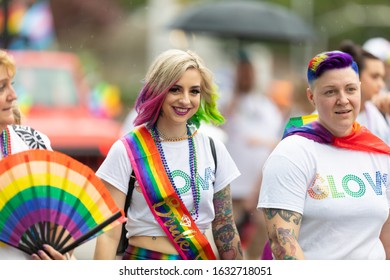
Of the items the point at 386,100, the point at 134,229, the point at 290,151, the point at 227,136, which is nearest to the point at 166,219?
the point at 134,229

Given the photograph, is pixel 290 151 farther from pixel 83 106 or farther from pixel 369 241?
pixel 83 106

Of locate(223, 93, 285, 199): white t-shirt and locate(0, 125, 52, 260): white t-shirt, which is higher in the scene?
locate(223, 93, 285, 199): white t-shirt

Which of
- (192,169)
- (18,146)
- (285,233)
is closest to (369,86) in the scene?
(192,169)

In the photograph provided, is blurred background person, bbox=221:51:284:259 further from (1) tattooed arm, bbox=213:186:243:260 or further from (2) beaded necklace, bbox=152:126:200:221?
(2) beaded necklace, bbox=152:126:200:221

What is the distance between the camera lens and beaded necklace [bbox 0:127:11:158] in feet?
17.5

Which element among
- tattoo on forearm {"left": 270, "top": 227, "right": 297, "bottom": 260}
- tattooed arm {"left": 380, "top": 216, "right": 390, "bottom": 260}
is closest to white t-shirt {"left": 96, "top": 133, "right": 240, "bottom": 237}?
tattoo on forearm {"left": 270, "top": 227, "right": 297, "bottom": 260}

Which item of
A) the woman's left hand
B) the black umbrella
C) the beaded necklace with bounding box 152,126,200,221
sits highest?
the black umbrella

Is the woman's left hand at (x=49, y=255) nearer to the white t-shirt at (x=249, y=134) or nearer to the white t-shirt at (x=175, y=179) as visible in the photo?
the white t-shirt at (x=175, y=179)

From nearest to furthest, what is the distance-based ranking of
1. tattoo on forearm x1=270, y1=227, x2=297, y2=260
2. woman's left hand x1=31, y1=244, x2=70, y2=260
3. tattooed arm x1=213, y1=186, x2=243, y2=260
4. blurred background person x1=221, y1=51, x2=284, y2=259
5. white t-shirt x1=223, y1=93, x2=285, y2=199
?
woman's left hand x1=31, y1=244, x2=70, y2=260, tattoo on forearm x1=270, y1=227, x2=297, y2=260, tattooed arm x1=213, y1=186, x2=243, y2=260, blurred background person x1=221, y1=51, x2=284, y2=259, white t-shirt x1=223, y1=93, x2=285, y2=199

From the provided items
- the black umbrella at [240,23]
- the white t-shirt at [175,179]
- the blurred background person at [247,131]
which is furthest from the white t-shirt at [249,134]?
the white t-shirt at [175,179]

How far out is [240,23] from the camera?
1642 centimetres

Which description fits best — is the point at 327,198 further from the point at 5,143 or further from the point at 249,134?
the point at 249,134

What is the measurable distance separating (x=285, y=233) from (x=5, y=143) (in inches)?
53.9

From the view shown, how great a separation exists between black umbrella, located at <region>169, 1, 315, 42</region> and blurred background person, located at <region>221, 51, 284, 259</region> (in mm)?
3434
